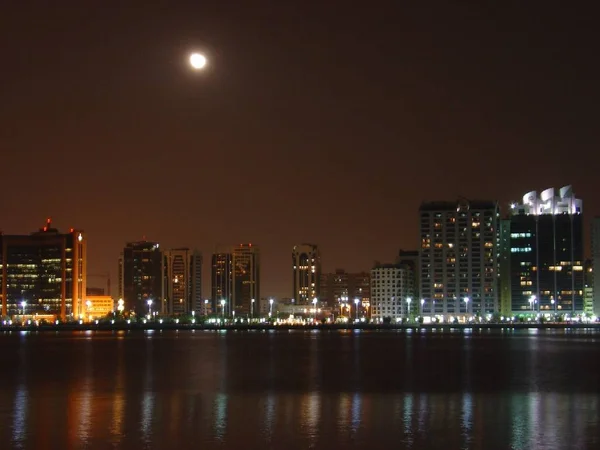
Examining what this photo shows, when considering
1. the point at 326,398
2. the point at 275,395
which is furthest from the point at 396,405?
the point at 275,395

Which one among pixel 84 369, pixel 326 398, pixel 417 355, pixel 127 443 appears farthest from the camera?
pixel 417 355

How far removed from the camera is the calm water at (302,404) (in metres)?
30.0

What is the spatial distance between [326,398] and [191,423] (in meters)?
10.3

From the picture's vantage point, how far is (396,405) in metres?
39.6

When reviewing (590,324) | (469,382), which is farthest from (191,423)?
(590,324)

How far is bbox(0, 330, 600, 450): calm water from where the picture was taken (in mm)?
29953

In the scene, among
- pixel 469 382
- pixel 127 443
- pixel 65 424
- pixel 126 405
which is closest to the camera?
pixel 127 443

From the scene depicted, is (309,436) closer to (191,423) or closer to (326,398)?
(191,423)

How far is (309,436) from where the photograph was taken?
100ft

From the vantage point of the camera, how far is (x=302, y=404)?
3984 centimetres

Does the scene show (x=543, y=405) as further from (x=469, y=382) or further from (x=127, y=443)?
(x=127, y=443)

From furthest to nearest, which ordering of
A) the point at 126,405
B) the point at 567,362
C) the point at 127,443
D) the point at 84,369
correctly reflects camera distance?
the point at 567,362
the point at 84,369
the point at 126,405
the point at 127,443

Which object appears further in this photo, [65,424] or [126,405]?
[126,405]

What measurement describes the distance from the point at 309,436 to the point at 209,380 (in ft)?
75.5
